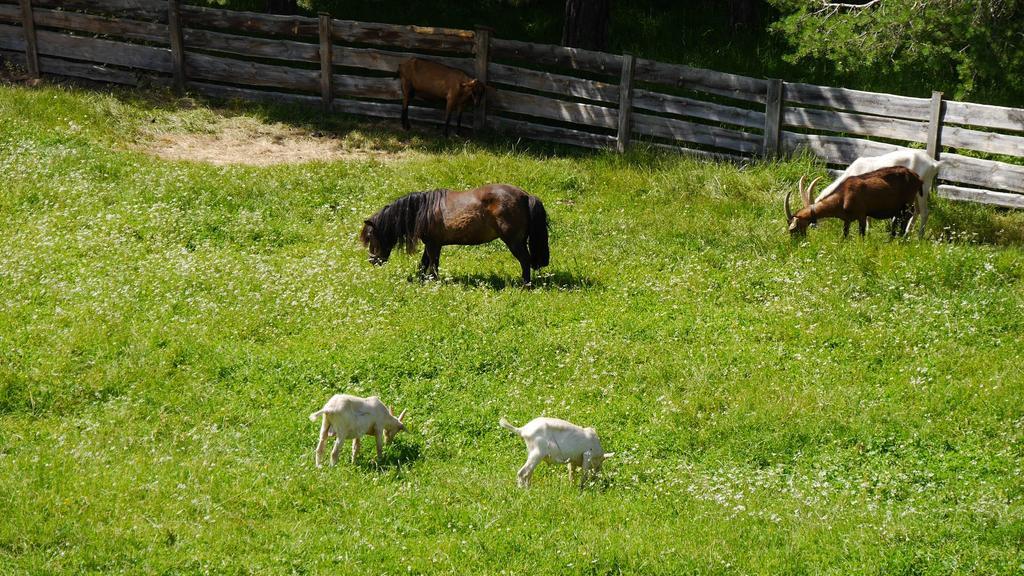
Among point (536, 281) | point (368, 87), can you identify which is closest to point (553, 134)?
point (368, 87)

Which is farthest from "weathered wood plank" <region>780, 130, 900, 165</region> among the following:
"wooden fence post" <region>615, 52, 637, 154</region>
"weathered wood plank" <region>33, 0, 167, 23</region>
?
"weathered wood plank" <region>33, 0, 167, 23</region>

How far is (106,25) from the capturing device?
70.5 feet

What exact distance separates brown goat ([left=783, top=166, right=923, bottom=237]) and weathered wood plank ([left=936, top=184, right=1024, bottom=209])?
6.23 ft

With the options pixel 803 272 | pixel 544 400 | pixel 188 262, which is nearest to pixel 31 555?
pixel 544 400

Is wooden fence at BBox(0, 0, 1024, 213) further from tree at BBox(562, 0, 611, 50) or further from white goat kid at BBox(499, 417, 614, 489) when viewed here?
white goat kid at BBox(499, 417, 614, 489)

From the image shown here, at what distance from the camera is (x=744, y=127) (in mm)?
19469

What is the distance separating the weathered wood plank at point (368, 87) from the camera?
20828 millimetres

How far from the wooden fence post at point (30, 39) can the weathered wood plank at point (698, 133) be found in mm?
12046

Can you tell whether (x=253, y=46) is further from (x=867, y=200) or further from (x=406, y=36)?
(x=867, y=200)

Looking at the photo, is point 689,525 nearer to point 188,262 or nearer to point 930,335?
point 930,335

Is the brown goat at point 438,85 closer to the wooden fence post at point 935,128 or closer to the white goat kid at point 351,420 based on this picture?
the wooden fence post at point 935,128

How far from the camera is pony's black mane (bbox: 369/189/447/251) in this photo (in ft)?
46.4

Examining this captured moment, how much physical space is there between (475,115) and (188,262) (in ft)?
26.0

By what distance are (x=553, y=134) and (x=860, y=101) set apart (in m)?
5.43
